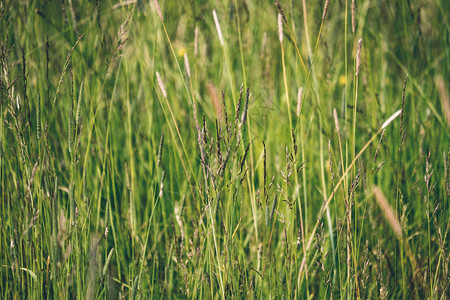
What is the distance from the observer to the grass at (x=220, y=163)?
98cm

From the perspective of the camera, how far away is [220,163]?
35.1 inches

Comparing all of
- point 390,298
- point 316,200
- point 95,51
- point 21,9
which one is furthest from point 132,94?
point 390,298

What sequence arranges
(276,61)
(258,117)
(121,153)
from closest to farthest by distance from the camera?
(121,153)
(258,117)
(276,61)

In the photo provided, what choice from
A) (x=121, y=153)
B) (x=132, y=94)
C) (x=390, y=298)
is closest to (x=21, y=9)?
(x=132, y=94)

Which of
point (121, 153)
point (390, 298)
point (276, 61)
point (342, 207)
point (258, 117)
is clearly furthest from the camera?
point (276, 61)

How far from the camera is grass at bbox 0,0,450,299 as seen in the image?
98cm

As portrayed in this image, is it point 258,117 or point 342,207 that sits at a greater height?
point 258,117

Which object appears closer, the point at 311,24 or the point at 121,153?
the point at 121,153

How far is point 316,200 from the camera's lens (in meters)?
1.53

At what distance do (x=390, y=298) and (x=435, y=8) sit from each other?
141 centimetres

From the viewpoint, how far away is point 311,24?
2047mm

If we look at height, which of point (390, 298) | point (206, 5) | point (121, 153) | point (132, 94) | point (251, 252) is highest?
point (206, 5)

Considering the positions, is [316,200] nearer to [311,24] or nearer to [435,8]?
[311,24]

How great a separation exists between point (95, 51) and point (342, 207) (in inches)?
43.4
